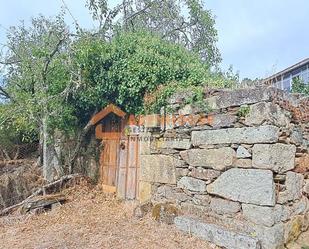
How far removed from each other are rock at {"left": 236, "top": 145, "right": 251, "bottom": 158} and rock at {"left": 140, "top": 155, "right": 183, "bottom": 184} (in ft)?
3.51

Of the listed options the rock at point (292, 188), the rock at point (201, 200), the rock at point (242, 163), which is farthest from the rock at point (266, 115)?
the rock at point (201, 200)

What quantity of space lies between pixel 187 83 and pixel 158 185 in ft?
6.07

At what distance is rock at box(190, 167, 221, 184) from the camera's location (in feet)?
14.1

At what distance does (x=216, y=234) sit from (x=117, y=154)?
9.52ft

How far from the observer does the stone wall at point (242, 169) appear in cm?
375

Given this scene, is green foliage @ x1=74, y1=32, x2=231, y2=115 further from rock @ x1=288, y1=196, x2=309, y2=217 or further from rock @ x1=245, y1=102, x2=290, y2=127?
rock @ x1=288, y1=196, x2=309, y2=217

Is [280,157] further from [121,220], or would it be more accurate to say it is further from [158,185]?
[121,220]

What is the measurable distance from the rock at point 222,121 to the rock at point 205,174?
25.3 inches

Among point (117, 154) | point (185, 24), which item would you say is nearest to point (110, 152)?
point (117, 154)

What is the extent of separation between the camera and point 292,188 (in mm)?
3975

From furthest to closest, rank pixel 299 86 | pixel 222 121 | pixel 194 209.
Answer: pixel 299 86 < pixel 194 209 < pixel 222 121

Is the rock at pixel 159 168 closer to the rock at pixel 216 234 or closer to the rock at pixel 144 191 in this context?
the rock at pixel 144 191

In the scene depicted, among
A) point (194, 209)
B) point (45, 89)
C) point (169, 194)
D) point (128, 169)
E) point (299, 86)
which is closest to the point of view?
point (194, 209)

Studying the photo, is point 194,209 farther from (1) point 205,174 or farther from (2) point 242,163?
(2) point 242,163
